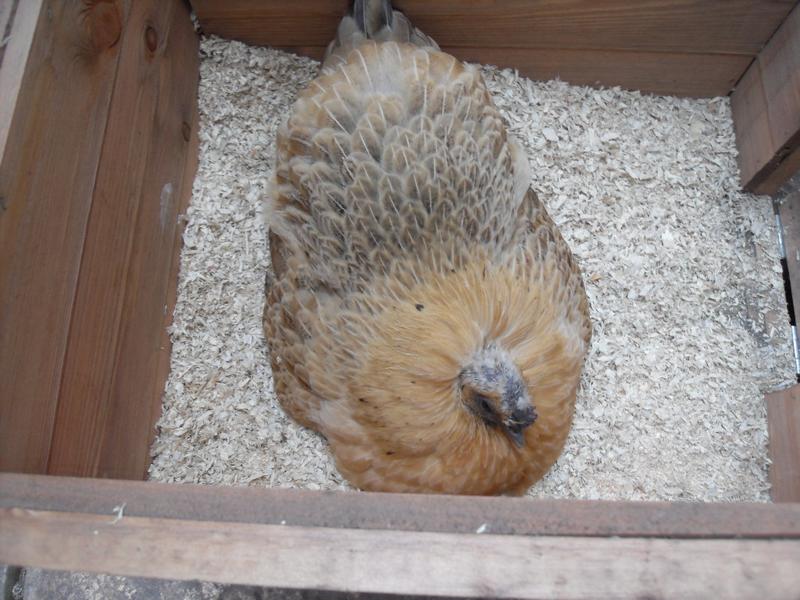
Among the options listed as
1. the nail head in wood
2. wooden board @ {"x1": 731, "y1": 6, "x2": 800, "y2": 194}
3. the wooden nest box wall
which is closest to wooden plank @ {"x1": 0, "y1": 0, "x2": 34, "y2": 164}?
the wooden nest box wall

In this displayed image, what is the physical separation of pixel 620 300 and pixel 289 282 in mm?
1146

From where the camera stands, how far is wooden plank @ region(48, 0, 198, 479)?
1643mm

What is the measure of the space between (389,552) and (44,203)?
3.68 ft

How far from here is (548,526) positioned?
1.06 metres

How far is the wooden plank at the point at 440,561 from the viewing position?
1.02m

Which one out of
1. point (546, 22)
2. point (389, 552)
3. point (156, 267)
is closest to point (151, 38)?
point (156, 267)

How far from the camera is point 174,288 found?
7.05 ft

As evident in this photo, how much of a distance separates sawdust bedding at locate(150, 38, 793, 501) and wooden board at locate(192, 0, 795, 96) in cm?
6

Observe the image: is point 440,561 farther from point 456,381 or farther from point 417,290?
point 417,290

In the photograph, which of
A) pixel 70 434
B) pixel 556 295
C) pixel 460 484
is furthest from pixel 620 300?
pixel 70 434

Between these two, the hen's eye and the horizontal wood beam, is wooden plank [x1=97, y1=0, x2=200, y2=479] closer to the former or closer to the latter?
the horizontal wood beam

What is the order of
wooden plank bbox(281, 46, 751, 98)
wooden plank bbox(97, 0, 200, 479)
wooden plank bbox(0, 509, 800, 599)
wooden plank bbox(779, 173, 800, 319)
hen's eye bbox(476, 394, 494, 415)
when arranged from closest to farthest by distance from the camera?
1. wooden plank bbox(0, 509, 800, 599)
2. hen's eye bbox(476, 394, 494, 415)
3. wooden plank bbox(97, 0, 200, 479)
4. wooden plank bbox(779, 173, 800, 319)
5. wooden plank bbox(281, 46, 751, 98)

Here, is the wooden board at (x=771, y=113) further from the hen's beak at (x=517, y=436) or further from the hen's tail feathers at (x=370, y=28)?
the hen's beak at (x=517, y=436)

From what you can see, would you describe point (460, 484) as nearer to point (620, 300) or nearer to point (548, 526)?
point (548, 526)
